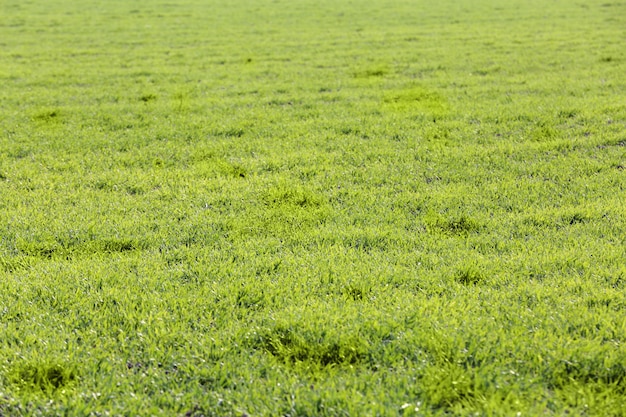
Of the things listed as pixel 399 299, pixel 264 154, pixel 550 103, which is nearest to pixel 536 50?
pixel 550 103

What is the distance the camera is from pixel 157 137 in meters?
8.84

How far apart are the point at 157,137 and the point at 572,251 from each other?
6.39 m

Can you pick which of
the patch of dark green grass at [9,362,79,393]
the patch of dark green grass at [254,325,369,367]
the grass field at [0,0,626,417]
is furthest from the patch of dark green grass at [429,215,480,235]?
the patch of dark green grass at [9,362,79,393]

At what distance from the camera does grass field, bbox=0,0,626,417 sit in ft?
12.1

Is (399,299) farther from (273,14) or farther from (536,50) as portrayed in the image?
(273,14)

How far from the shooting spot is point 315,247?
5.40 meters

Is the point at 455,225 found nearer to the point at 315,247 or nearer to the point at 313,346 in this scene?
the point at 315,247

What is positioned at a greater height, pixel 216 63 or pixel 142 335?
pixel 216 63

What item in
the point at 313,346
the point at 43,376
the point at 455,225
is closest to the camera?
the point at 43,376

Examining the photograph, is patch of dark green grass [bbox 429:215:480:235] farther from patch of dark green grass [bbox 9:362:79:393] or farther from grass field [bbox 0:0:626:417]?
patch of dark green grass [bbox 9:362:79:393]

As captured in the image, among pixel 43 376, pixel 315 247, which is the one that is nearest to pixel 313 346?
pixel 315 247

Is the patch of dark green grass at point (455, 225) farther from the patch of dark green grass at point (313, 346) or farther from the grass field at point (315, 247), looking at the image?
the patch of dark green grass at point (313, 346)

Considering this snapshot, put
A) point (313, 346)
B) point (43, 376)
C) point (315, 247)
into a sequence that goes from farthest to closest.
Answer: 1. point (315, 247)
2. point (313, 346)
3. point (43, 376)

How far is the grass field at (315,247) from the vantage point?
12.1ft
